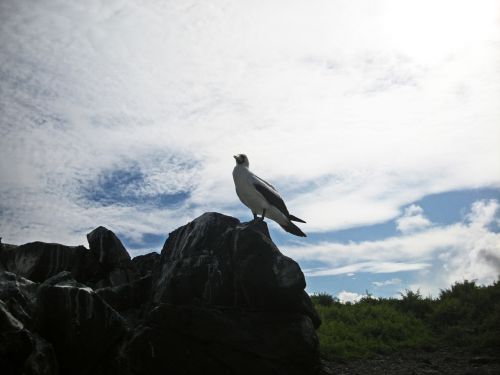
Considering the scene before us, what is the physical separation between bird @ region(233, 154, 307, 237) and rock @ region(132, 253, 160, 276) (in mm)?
4434

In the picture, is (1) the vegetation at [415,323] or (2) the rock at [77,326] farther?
(1) the vegetation at [415,323]

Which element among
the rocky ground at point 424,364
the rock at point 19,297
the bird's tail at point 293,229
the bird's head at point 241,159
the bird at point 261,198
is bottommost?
the rocky ground at point 424,364

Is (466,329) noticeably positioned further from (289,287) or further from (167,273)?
(167,273)

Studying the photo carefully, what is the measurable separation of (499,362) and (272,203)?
8.94 meters

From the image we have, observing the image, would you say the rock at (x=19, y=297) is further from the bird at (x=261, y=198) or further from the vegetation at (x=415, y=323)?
the vegetation at (x=415, y=323)

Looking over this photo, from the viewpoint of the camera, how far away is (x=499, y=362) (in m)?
14.6

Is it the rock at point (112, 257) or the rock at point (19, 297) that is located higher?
the rock at point (112, 257)

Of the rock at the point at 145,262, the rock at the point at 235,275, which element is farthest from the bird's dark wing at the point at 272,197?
the rock at the point at 145,262

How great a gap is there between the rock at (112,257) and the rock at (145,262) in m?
0.41

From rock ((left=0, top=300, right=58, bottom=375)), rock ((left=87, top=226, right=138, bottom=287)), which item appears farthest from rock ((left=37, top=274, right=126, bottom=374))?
rock ((left=87, top=226, right=138, bottom=287))

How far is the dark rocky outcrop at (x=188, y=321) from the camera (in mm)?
10516

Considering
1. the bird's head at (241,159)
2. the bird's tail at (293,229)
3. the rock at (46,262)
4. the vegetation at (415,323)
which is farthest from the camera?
the vegetation at (415,323)

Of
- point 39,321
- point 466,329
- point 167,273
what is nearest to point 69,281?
point 39,321

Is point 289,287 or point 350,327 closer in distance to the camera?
point 289,287
